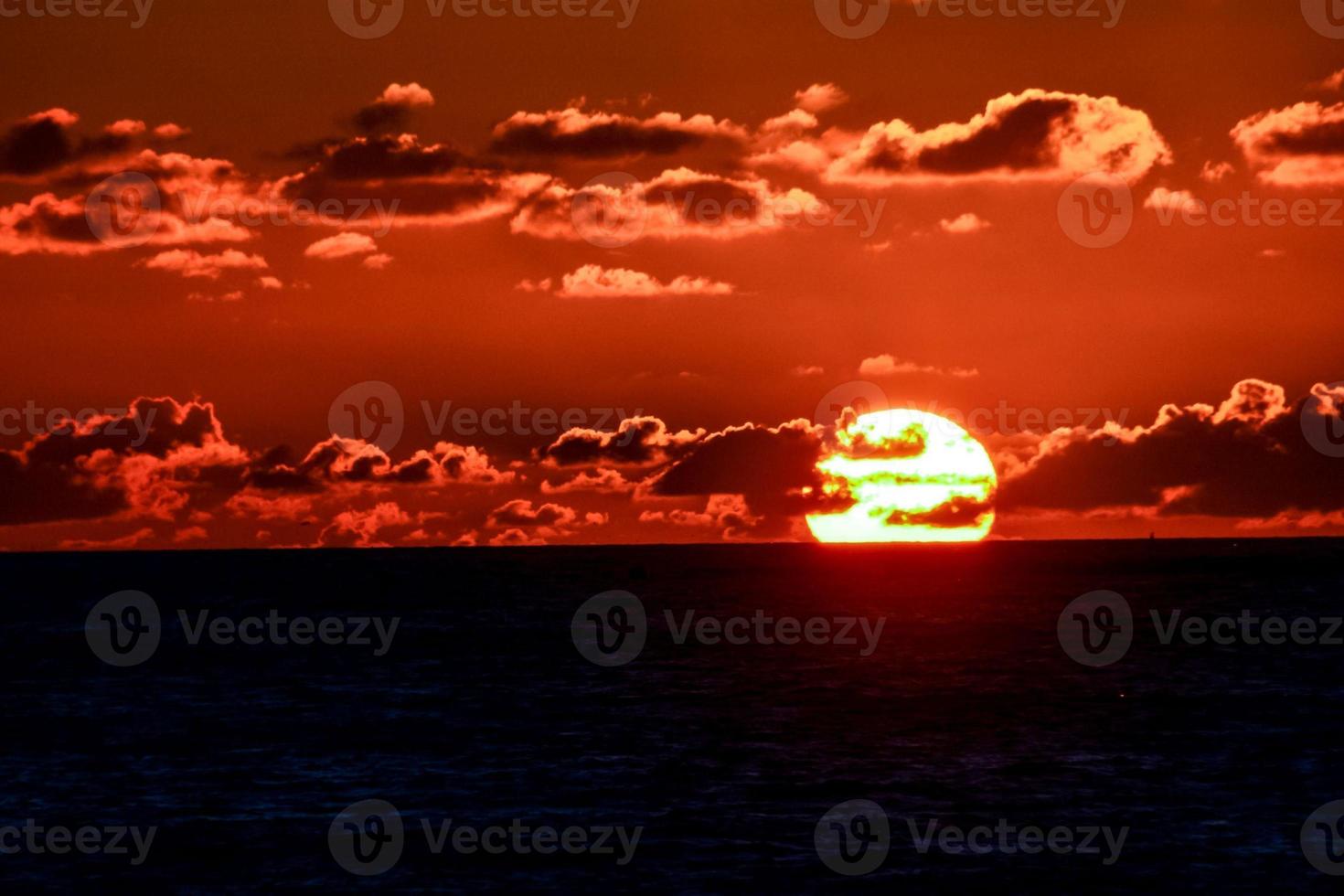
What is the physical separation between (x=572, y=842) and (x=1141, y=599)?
6187 inches

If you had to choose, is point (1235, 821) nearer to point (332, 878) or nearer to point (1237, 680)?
point (332, 878)

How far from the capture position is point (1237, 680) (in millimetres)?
91750

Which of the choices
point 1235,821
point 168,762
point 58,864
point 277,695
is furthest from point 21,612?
point 1235,821

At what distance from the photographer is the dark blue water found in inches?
1657

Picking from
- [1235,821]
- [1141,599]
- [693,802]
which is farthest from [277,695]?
[1141,599]

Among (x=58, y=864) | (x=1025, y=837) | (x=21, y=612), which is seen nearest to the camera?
(x=58, y=864)

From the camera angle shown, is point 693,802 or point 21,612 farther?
point 21,612

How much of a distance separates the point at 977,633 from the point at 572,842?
88.5 metres

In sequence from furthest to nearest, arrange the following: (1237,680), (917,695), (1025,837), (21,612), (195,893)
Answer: (21,612) → (1237,680) → (917,695) → (1025,837) → (195,893)

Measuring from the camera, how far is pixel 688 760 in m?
59.8

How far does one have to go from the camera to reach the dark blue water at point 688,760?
42.1 m

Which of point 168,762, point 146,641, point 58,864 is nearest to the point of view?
point 58,864

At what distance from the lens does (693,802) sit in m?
50.7

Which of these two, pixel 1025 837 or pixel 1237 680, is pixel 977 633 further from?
pixel 1025 837
